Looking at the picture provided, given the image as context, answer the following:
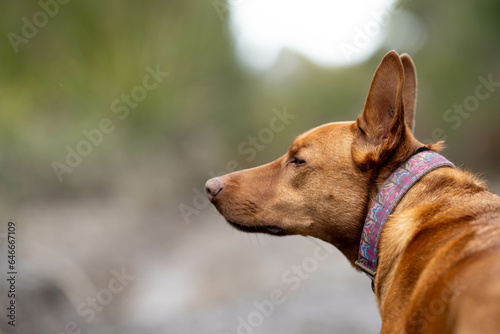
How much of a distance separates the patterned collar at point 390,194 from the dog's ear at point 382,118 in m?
0.18

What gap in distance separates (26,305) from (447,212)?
16.3 feet

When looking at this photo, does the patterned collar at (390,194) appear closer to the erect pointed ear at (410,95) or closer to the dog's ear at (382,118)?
the dog's ear at (382,118)

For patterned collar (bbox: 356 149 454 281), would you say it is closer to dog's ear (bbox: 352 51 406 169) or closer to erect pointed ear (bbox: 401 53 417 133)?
dog's ear (bbox: 352 51 406 169)

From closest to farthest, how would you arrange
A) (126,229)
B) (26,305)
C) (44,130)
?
(26,305)
(44,130)
(126,229)

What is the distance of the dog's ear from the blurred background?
13.3 ft

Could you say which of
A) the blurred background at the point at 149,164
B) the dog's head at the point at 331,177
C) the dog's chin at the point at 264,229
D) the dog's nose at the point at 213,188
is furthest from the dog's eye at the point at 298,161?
the blurred background at the point at 149,164

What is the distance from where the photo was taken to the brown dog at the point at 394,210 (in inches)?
84.2

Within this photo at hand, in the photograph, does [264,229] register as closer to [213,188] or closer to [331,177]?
[213,188]

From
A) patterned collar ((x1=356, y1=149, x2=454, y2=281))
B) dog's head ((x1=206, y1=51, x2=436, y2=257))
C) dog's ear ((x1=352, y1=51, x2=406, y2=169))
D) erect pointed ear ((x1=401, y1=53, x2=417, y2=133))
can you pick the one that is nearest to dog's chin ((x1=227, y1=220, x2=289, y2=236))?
dog's head ((x1=206, y1=51, x2=436, y2=257))

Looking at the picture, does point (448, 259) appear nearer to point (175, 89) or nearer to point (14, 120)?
point (14, 120)

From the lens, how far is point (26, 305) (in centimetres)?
552

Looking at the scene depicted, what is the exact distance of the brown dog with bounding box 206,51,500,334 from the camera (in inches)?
84.2

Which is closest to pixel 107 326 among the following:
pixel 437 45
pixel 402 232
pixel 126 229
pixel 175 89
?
pixel 126 229

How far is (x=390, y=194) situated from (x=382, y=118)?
1.94 ft
